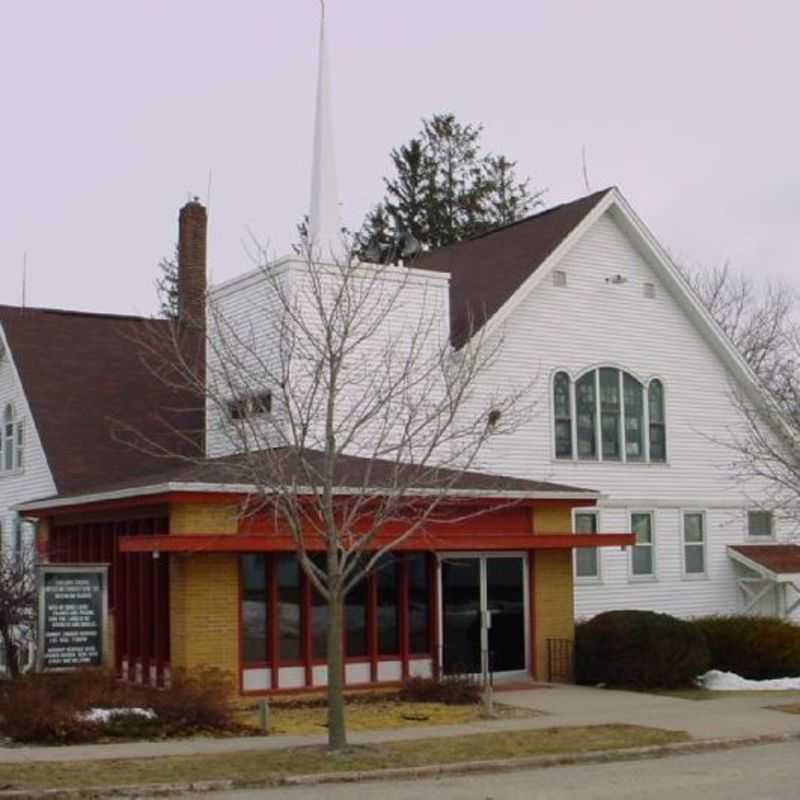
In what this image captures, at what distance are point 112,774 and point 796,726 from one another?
9.32 m

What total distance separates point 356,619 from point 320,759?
24.9 ft

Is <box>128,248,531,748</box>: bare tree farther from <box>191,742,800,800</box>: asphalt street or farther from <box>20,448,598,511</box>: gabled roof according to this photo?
<box>191,742,800,800</box>: asphalt street

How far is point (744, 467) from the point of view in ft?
105

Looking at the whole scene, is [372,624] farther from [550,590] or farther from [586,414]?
[586,414]

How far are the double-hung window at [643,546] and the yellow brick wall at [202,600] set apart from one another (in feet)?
38.4

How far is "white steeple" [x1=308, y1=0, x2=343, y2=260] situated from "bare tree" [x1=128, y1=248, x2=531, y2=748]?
1.85 meters

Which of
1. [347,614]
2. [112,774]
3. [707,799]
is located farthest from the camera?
[347,614]

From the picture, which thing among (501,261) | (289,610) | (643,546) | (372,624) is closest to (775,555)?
(643,546)

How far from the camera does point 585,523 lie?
29484 mm

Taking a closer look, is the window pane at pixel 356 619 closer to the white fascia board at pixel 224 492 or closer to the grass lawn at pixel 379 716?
the grass lawn at pixel 379 716

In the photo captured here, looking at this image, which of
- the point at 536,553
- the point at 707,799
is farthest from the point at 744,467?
the point at 707,799

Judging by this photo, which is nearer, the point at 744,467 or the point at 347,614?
the point at 347,614

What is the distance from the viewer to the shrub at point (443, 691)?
69.1 feet

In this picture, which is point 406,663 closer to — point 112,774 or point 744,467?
point 112,774
